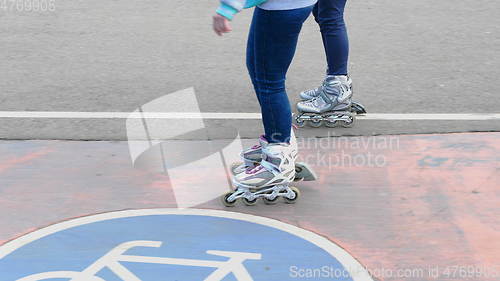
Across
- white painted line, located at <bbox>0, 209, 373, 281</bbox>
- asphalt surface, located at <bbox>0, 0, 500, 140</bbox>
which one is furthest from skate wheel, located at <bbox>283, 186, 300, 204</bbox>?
asphalt surface, located at <bbox>0, 0, 500, 140</bbox>

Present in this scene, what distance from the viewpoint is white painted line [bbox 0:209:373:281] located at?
4051 mm

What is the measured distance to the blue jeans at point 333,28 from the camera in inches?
227

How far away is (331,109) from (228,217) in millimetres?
1642

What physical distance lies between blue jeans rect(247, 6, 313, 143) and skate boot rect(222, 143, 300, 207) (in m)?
0.09

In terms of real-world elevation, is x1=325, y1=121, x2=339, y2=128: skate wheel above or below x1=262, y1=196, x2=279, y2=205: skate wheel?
below

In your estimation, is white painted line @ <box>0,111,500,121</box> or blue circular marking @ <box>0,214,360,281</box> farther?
white painted line @ <box>0,111,500,121</box>

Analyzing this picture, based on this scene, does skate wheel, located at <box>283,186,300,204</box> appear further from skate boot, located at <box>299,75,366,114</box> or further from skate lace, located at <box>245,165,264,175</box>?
skate boot, located at <box>299,75,366,114</box>

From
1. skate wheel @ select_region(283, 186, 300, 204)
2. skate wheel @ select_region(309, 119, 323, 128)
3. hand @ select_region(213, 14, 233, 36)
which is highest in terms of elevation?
hand @ select_region(213, 14, 233, 36)

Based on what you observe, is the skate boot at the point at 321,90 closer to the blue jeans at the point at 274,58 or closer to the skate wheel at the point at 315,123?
the skate wheel at the point at 315,123

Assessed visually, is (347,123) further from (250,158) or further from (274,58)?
(274,58)

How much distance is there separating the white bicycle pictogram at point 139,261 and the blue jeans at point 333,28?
2.19 m

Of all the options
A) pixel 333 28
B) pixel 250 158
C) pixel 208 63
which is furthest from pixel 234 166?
pixel 208 63

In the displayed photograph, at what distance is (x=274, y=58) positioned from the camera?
14.8 feet

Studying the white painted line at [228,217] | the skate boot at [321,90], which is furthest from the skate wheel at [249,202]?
the skate boot at [321,90]
